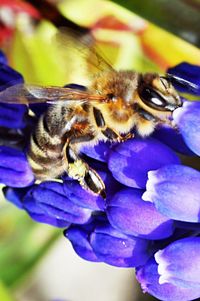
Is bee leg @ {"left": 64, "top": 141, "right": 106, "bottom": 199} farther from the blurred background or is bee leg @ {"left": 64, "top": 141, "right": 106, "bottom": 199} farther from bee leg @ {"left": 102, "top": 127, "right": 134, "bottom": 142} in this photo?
the blurred background

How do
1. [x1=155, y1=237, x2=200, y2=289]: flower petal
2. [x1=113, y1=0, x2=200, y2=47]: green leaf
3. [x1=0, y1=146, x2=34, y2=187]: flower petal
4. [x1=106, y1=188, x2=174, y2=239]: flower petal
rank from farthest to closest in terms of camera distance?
1. [x1=113, y1=0, x2=200, y2=47]: green leaf
2. [x1=0, y1=146, x2=34, y2=187]: flower petal
3. [x1=106, y1=188, x2=174, y2=239]: flower petal
4. [x1=155, y1=237, x2=200, y2=289]: flower petal

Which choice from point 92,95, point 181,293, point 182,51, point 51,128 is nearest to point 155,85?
point 92,95

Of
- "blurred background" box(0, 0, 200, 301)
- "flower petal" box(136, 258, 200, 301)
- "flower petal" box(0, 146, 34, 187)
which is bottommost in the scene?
"blurred background" box(0, 0, 200, 301)

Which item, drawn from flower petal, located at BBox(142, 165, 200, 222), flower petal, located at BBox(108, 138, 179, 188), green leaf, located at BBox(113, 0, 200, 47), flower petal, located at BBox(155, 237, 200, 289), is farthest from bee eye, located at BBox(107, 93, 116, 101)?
green leaf, located at BBox(113, 0, 200, 47)

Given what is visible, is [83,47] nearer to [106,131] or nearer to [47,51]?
[106,131]

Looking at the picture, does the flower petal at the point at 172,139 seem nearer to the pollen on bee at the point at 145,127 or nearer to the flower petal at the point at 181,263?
the pollen on bee at the point at 145,127

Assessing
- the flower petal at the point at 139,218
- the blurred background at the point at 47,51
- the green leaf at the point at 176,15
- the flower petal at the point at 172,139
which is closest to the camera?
the flower petal at the point at 139,218

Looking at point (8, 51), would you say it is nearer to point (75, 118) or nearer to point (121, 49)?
point (121, 49)

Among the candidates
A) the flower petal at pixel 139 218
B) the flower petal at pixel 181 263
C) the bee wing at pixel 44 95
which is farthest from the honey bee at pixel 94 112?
the flower petal at pixel 181 263
